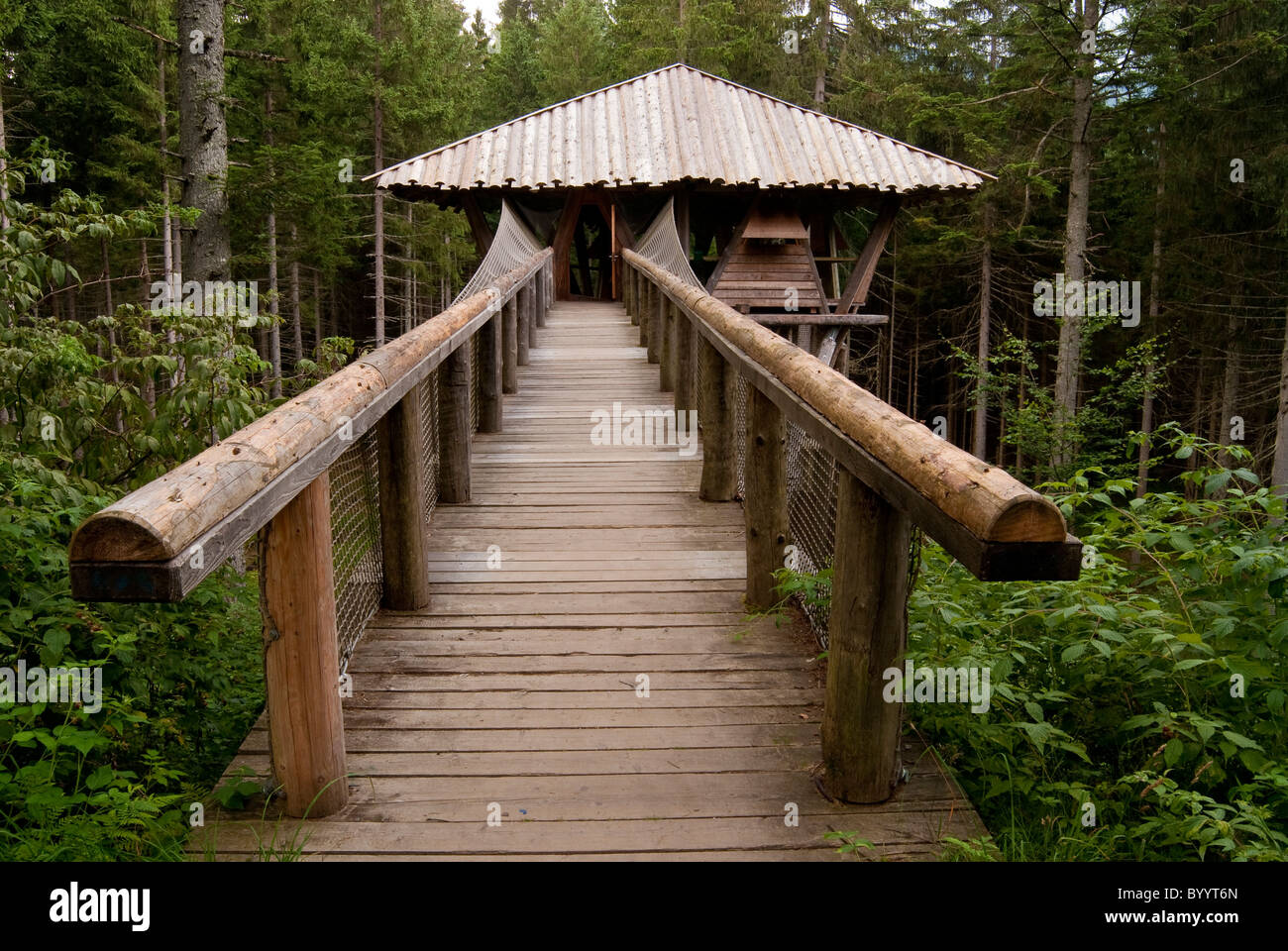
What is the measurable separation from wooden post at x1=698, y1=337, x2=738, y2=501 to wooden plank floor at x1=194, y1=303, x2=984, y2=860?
5.1 inches

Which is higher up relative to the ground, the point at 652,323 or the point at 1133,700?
the point at 652,323

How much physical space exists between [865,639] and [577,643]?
1.54 meters

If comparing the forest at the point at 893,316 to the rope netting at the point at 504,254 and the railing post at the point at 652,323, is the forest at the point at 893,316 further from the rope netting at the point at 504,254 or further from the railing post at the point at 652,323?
the railing post at the point at 652,323

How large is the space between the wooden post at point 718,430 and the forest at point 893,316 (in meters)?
1.20

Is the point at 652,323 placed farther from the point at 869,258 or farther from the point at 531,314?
the point at 869,258

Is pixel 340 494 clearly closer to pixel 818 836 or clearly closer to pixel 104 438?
pixel 104 438

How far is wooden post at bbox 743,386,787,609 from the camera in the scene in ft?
13.7

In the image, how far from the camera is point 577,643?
3.98m

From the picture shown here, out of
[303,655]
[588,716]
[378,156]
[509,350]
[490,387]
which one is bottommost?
[588,716]

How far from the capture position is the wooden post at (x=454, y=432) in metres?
5.64

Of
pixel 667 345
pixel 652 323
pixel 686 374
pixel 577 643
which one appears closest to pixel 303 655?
pixel 577 643

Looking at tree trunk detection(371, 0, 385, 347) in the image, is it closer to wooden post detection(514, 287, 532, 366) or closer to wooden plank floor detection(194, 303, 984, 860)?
wooden post detection(514, 287, 532, 366)

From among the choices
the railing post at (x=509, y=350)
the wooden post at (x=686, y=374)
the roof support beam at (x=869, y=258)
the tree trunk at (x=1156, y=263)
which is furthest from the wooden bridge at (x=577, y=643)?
the tree trunk at (x=1156, y=263)

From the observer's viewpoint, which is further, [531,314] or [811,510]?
[531,314]
